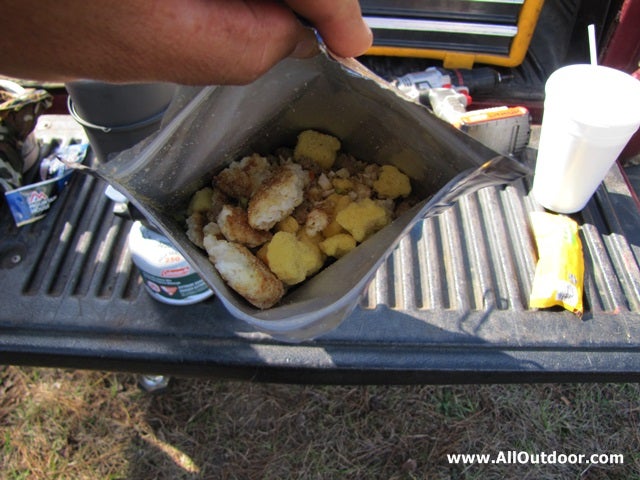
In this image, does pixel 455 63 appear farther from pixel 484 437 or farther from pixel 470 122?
pixel 484 437

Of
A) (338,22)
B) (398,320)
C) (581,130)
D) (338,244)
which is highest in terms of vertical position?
(338,22)

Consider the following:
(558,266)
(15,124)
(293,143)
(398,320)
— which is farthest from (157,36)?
(15,124)

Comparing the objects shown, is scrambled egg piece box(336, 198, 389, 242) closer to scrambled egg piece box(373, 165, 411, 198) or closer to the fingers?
scrambled egg piece box(373, 165, 411, 198)

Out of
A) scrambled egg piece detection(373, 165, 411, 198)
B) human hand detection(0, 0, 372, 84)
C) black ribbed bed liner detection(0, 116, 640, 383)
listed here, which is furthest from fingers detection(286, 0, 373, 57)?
black ribbed bed liner detection(0, 116, 640, 383)

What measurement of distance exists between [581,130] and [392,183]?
589 millimetres

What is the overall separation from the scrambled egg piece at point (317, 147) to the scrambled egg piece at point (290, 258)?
162 mm

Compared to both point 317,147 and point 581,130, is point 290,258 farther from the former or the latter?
point 581,130

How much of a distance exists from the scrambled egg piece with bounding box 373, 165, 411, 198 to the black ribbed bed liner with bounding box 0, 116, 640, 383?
380 millimetres

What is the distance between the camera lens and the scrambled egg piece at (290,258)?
81 cm

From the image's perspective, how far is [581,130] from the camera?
118 cm

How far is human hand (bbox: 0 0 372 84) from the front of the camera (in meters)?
0.46

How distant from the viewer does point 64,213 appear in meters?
1.41

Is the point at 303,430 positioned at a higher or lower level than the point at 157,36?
lower

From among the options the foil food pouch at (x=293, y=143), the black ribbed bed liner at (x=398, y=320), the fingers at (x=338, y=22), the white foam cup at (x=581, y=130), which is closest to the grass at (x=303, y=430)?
the black ribbed bed liner at (x=398, y=320)
